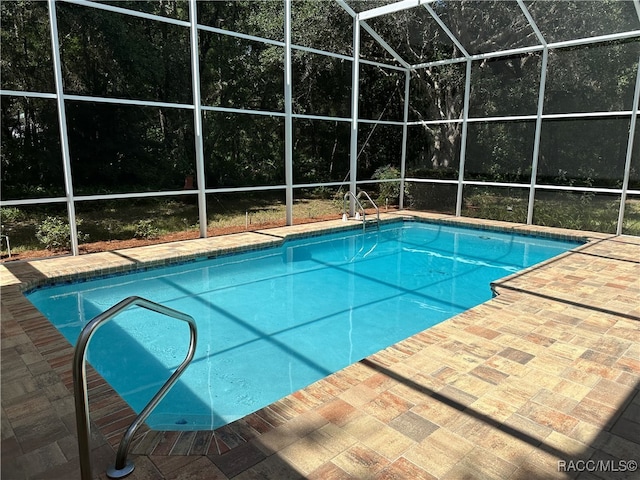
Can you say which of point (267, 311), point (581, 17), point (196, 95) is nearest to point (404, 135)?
point (581, 17)

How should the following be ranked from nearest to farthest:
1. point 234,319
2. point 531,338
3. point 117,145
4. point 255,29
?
point 531,338, point 234,319, point 117,145, point 255,29

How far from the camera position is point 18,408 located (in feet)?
8.22

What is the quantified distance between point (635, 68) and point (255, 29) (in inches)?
342

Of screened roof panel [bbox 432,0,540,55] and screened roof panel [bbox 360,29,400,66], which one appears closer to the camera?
screened roof panel [bbox 432,0,540,55]

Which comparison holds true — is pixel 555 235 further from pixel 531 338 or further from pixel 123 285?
pixel 123 285

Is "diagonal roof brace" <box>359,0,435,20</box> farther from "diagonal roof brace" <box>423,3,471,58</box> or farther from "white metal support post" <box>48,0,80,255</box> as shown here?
"white metal support post" <box>48,0,80,255</box>

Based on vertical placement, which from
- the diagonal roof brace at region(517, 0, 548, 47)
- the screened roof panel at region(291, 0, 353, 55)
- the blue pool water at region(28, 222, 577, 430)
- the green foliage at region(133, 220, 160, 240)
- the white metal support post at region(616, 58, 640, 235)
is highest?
the screened roof panel at region(291, 0, 353, 55)

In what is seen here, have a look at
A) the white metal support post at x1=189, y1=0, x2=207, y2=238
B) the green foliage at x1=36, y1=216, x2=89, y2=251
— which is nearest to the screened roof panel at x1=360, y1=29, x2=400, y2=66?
the white metal support post at x1=189, y1=0, x2=207, y2=238

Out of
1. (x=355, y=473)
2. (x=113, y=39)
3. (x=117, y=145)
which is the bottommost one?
(x=355, y=473)

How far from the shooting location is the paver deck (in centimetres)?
202

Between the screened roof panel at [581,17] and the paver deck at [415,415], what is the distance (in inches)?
248

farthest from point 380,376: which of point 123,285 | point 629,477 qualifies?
→ point 123,285

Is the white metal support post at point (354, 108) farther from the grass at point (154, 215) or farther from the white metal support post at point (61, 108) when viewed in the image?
the white metal support post at point (61, 108)

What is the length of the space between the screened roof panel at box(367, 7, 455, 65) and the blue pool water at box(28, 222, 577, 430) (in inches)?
192
